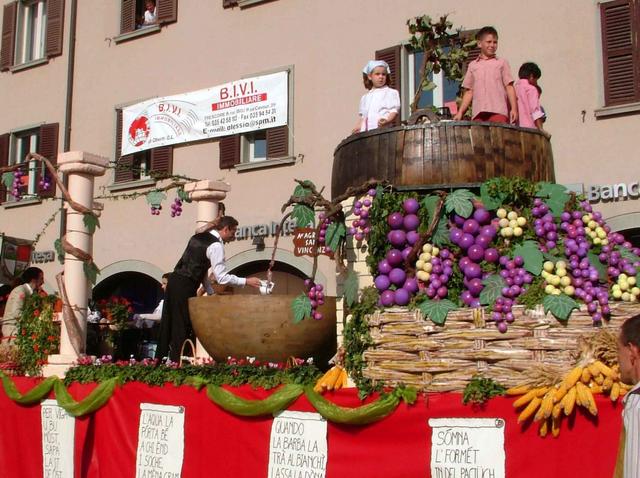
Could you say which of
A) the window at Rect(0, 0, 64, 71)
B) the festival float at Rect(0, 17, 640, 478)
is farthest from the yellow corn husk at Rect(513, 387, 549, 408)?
the window at Rect(0, 0, 64, 71)

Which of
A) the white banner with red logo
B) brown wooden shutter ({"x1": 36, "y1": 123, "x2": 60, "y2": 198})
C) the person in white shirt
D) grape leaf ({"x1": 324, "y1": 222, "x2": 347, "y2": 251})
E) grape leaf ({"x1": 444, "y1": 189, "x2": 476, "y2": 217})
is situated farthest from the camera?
brown wooden shutter ({"x1": 36, "y1": 123, "x2": 60, "y2": 198})

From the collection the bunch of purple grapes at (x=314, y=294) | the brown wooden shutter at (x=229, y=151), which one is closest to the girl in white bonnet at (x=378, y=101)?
the bunch of purple grapes at (x=314, y=294)

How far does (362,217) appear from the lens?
3.56m

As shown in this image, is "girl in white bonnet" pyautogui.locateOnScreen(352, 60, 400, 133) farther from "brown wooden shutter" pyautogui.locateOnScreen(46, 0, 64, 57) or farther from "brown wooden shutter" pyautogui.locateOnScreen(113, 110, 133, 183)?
"brown wooden shutter" pyautogui.locateOnScreen(46, 0, 64, 57)

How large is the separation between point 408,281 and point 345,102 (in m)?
8.02

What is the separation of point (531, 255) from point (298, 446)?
52.0 inches

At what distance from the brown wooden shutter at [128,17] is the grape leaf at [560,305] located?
12.0 m

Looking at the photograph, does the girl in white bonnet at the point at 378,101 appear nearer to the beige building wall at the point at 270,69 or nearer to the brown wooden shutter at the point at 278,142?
the beige building wall at the point at 270,69

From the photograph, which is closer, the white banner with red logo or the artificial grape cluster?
the artificial grape cluster

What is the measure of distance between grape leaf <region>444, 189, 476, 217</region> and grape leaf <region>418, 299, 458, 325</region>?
383 millimetres

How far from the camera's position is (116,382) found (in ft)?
15.3

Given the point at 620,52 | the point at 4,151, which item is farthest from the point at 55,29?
the point at 620,52

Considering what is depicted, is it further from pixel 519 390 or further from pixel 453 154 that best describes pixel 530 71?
pixel 519 390

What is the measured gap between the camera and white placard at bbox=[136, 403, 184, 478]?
13.8 ft
